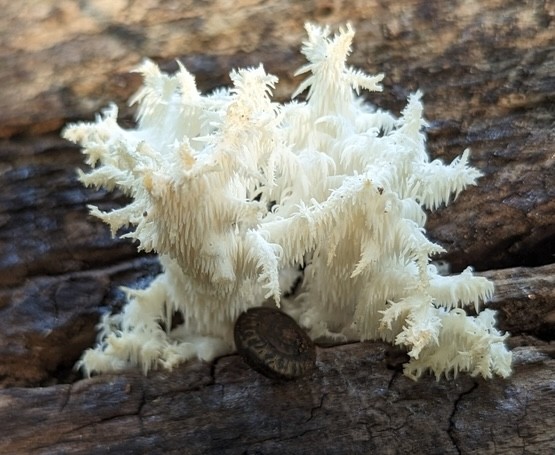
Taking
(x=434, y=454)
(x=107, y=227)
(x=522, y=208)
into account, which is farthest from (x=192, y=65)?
(x=434, y=454)

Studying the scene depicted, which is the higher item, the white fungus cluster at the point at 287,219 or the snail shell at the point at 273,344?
the white fungus cluster at the point at 287,219

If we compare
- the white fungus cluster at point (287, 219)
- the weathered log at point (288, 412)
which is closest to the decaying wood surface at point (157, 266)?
the weathered log at point (288, 412)

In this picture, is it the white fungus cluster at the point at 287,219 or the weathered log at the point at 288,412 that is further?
the weathered log at the point at 288,412

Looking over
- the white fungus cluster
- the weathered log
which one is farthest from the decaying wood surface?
the white fungus cluster

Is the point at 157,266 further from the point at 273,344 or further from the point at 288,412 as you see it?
the point at 288,412

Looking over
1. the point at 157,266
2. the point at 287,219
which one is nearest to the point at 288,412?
the point at 287,219

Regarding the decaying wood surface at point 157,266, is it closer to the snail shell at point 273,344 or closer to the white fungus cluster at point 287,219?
the snail shell at point 273,344

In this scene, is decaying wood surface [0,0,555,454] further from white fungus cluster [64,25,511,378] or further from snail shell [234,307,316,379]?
white fungus cluster [64,25,511,378]
